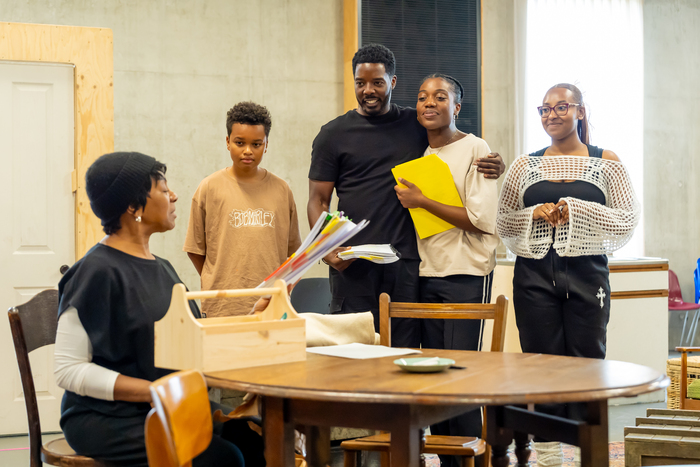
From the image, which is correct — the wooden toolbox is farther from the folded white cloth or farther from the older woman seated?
the folded white cloth

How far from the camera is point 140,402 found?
1.62 metres

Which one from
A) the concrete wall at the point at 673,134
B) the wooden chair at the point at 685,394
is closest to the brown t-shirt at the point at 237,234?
the wooden chair at the point at 685,394

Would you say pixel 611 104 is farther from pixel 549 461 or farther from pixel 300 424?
pixel 300 424

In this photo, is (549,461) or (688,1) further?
(688,1)

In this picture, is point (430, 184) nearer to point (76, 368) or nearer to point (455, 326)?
point (455, 326)

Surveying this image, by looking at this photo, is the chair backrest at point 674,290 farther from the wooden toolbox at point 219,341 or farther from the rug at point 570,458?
the wooden toolbox at point 219,341

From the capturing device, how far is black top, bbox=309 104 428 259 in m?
2.53

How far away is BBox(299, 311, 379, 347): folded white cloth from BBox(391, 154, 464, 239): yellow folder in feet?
1.92

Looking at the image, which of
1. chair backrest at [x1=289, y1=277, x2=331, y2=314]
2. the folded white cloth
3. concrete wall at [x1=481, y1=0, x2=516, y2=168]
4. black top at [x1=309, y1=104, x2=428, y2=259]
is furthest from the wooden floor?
concrete wall at [x1=481, y1=0, x2=516, y2=168]

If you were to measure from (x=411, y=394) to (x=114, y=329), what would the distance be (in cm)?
77

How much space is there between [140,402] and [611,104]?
553cm

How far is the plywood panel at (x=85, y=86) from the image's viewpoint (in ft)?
11.9

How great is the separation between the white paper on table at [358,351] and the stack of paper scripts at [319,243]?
0.68 feet

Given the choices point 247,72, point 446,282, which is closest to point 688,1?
point 247,72
